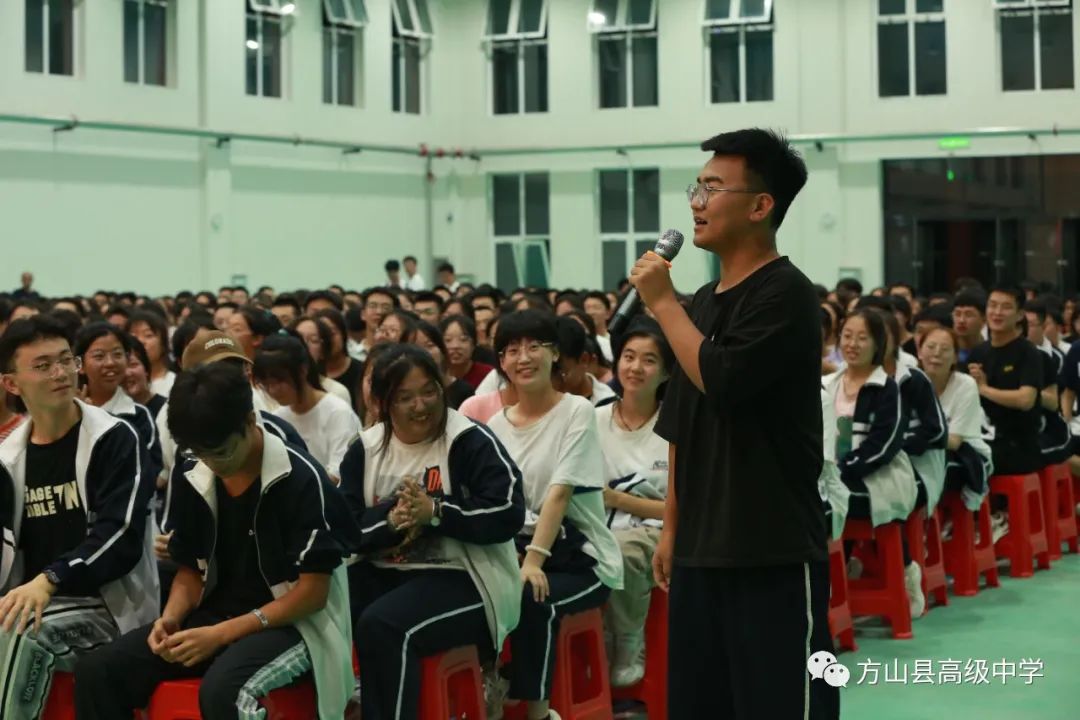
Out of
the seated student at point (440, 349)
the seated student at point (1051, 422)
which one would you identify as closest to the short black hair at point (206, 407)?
the seated student at point (440, 349)

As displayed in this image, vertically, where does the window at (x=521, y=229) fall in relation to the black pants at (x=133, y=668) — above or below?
above

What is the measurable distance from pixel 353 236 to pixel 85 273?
4458 millimetres

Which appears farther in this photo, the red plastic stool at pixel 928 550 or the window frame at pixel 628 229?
the window frame at pixel 628 229

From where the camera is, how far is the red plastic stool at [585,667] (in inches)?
180

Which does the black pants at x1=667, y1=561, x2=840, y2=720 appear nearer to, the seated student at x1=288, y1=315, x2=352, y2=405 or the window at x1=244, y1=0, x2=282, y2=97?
the seated student at x1=288, y1=315, x2=352, y2=405

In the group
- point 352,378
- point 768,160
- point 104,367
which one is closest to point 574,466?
point 768,160

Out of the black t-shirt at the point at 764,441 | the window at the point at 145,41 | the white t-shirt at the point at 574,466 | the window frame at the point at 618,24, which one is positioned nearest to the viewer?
the black t-shirt at the point at 764,441

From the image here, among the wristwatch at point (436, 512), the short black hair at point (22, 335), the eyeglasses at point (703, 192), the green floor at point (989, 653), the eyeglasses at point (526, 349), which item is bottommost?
the green floor at point (989, 653)

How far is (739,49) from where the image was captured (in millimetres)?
20625

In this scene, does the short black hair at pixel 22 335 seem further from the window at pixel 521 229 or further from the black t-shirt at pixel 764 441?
the window at pixel 521 229

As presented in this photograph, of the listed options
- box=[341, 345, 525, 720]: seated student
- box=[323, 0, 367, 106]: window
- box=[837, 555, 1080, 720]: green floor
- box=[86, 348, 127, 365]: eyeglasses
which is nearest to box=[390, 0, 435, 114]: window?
box=[323, 0, 367, 106]: window

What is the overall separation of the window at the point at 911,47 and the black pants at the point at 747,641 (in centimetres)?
1772

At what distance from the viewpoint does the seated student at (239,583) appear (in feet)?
11.5

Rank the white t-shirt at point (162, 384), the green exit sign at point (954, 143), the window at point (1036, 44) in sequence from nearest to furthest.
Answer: the white t-shirt at point (162, 384) → the window at point (1036, 44) → the green exit sign at point (954, 143)
